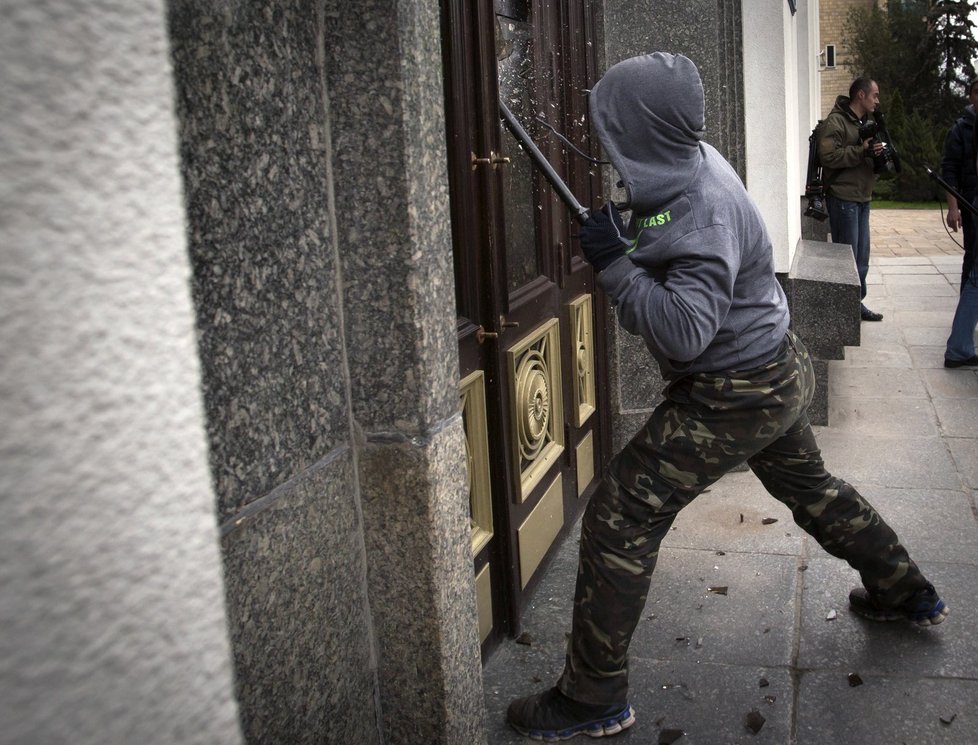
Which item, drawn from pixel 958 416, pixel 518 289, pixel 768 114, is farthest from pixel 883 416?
pixel 518 289

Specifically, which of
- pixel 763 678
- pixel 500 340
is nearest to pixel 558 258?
pixel 500 340

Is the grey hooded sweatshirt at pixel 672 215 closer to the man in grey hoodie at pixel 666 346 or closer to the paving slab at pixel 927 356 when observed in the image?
the man in grey hoodie at pixel 666 346

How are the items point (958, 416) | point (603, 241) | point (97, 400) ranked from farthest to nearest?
point (958, 416) < point (603, 241) < point (97, 400)

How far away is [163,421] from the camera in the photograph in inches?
37.3

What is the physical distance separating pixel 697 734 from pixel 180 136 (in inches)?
89.9

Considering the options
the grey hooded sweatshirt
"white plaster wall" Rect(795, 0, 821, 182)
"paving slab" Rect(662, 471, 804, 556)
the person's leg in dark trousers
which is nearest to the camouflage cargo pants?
the grey hooded sweatshirt

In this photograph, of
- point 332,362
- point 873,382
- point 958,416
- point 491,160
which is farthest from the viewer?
point 873,382

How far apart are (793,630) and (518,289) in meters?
1.53

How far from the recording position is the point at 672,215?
9.34 ft

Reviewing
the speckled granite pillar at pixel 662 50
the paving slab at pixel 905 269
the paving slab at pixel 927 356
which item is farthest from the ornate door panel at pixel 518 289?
the paving slab at pixel 905 269

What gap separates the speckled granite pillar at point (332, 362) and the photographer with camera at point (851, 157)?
25.2 ft

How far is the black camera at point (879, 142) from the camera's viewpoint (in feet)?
30.5

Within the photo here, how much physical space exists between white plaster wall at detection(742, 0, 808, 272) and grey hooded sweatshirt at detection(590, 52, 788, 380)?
9.87 ft

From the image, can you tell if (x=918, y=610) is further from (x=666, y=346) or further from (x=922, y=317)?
(x=922, y=317)
